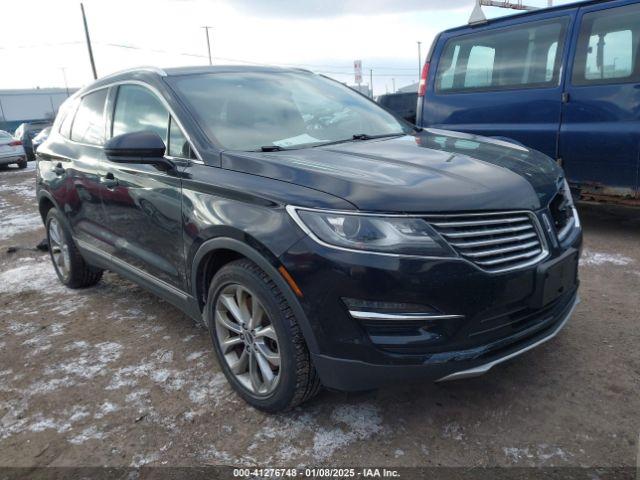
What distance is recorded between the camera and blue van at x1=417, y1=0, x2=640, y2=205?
180 inches

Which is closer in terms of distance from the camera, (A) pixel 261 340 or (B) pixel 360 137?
(A) pixel 261 340

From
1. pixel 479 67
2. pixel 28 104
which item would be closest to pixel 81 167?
pixel 479 67

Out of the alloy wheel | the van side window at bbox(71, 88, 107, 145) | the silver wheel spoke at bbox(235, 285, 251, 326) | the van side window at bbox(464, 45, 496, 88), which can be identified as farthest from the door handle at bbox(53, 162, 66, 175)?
the van side window at bbox(464, 45, 496, 88)

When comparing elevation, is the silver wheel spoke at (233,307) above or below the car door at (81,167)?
below

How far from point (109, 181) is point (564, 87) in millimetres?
4032

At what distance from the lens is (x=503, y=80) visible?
215 inches

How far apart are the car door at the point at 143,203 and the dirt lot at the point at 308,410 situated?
0.59m

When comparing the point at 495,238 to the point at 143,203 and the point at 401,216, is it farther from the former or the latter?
the point at 143,203

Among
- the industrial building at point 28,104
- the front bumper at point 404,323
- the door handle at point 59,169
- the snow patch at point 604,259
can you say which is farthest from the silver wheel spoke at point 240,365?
the industrial building at point 28,104

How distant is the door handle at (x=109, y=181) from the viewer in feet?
11.4

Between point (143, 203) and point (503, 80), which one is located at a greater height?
point (503, 80)

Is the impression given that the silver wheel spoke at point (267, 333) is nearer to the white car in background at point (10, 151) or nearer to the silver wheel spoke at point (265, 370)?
the silver wheel spoke at point (265, 370)

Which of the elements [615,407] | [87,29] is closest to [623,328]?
[615,407]

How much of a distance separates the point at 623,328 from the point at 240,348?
228 centimetres
